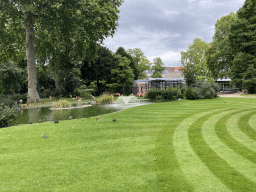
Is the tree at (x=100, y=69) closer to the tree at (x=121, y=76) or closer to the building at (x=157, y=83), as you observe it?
the tree at (x=121, y=76)

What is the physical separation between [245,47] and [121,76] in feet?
65.4

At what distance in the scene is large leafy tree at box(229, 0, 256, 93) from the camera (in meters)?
25.6

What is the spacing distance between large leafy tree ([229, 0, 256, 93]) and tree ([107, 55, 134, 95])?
17.0 metres

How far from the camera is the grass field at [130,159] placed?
2850mm

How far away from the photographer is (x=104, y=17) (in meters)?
16.8

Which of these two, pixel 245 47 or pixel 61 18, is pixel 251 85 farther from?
pixel 61 18

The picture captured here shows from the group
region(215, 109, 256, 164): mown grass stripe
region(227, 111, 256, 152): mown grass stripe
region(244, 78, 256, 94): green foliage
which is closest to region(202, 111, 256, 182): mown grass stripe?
region(215, 109, 256, 164): mown grass stripe

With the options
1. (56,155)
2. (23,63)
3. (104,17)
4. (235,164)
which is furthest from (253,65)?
(23,63)

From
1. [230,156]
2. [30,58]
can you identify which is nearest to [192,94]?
[230,156]

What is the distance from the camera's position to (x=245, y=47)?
27375 millimetres

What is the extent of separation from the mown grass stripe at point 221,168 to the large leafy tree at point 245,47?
25400 millimetres

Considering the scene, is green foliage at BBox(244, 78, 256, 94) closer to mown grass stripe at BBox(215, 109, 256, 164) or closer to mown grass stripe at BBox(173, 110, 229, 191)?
mown grass stripe at BBox(215, 109, 256, 164)

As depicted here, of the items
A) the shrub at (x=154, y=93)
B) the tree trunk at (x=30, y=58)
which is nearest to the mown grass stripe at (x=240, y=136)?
the shrub at (x=154, y=93)

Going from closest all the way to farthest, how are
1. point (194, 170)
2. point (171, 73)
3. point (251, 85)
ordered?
point (194, 170)
point (251, 85)
point (171, 73)
